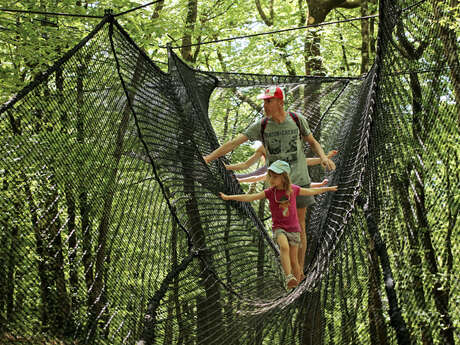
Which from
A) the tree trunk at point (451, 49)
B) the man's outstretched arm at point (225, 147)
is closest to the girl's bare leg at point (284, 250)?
the man's outstretched arm at point (225, 147)

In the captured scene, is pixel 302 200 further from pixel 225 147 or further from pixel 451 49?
pixel 451 49

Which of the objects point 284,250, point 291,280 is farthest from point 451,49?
point 291,280

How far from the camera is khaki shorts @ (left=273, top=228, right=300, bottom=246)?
2.88m

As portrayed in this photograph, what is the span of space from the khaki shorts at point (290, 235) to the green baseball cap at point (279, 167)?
0.33 metres

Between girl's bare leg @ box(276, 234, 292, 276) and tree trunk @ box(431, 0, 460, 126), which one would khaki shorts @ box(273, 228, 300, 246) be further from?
tree trunk @ box(431, 0, 460, 126)

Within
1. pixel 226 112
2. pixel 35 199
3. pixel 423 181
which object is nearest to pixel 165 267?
pixel 35 199

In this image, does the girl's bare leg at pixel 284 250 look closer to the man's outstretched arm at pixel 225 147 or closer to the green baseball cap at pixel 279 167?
the green baseball cap at pixel 279 167

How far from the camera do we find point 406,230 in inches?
95.8

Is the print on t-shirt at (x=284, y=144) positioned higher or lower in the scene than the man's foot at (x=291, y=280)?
higher

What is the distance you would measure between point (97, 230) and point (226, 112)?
8.47 feet

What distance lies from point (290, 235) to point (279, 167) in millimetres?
399

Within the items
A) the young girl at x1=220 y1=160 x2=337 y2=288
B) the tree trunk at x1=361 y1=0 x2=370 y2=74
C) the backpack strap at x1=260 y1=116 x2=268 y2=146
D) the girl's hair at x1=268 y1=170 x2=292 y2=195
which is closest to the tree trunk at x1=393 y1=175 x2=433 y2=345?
the young girl at x1=220 y1=160 x2=337 y2=288

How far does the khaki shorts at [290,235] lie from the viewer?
288 centimetres

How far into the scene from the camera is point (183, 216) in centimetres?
246
